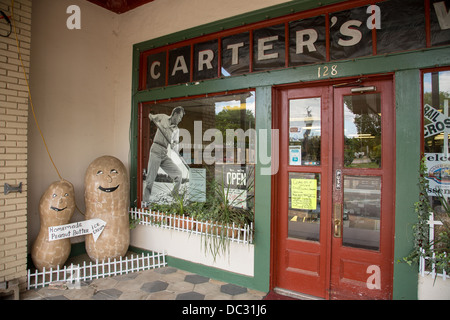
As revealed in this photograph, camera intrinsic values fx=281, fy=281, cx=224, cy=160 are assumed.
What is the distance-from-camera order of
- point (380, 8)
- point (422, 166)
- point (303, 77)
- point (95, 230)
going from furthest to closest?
point (95, 230)
point (303, 77)
point (380, 8)
point (422, 166)

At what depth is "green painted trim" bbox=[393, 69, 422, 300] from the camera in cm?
265

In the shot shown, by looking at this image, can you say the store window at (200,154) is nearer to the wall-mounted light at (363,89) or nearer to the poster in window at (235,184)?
the poster in window at (235,184)

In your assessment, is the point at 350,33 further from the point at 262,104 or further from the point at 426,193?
the point at 426,193

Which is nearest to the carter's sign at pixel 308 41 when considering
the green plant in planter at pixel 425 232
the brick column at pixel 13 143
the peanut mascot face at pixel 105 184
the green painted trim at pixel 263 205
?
the green painted trim at pixel 263 205

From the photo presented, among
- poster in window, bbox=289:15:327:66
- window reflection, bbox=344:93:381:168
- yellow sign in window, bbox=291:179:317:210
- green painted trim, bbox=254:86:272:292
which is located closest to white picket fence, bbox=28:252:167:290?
green painted trim, bbox=254:86:272:292

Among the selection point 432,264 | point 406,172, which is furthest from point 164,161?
point 432,264

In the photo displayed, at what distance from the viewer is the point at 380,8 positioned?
9.41 ft

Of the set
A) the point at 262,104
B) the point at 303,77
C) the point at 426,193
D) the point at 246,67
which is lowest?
the point at 426,193

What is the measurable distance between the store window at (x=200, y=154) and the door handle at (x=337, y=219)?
0.99 metres

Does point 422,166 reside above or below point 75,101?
below

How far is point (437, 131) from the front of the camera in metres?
2.61

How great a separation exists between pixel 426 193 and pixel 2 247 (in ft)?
14.7

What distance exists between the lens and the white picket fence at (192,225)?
3.44 m

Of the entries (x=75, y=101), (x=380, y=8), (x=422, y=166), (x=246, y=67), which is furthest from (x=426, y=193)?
(x=75, y=101)
